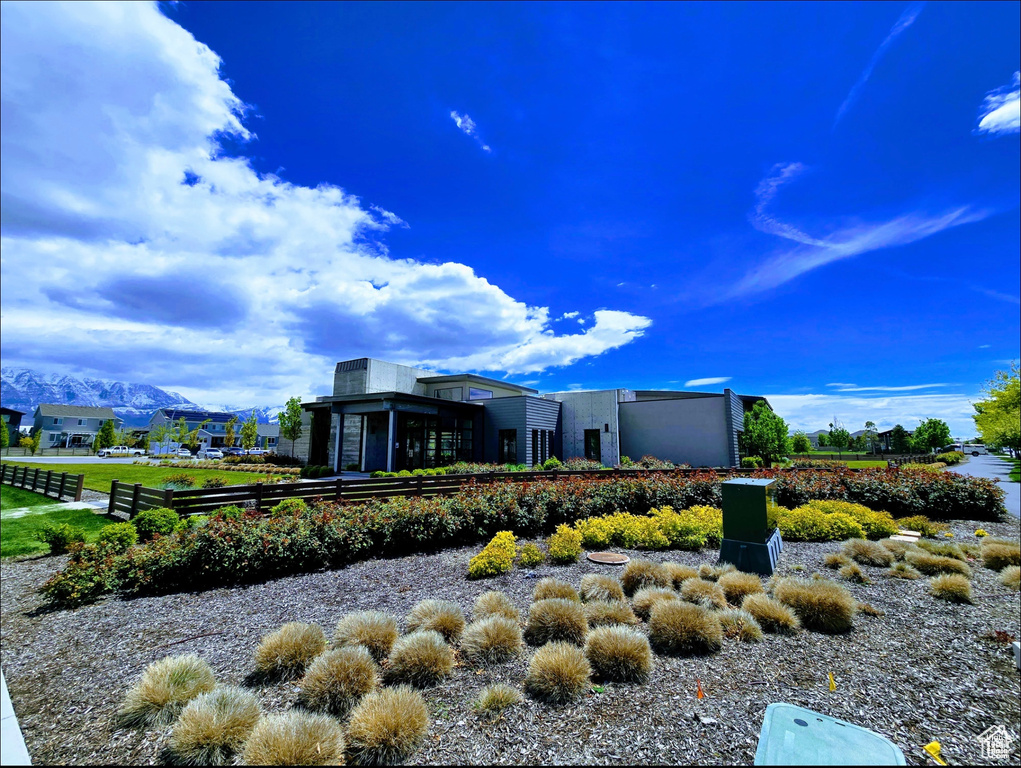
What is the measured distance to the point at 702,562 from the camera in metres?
7.22

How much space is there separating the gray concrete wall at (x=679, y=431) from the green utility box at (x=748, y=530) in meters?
17.3

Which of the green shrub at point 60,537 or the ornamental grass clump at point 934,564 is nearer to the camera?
the ornamental grass clump at point 934,564

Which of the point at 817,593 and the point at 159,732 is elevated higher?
the point at 817,593

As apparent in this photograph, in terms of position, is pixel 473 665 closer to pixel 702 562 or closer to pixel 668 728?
pixel 668 728

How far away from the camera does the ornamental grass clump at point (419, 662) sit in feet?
12.0

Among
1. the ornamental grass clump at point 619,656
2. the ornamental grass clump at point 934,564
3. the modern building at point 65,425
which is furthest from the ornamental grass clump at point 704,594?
the modern building at point 65,425

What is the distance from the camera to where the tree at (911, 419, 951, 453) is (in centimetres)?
5397

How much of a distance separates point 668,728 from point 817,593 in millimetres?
2897

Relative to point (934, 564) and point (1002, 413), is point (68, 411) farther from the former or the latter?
point (1002, 413)

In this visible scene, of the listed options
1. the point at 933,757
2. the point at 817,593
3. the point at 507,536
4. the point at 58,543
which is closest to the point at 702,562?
the point at 817,593

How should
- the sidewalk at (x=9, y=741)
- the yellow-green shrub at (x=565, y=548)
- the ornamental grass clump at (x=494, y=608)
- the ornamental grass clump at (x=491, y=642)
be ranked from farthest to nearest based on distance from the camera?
1. the yellow-green shrub at (x=565, y=548)
2. the ornamental grass clump at (x=494, y=608)
3. the ornamental grass clump at (x=491, y=642)
4. the sidewalk at (x=9, y=741)

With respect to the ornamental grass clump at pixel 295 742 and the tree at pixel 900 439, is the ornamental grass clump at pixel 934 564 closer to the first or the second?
the ornamental grass clump at pixel 295 742

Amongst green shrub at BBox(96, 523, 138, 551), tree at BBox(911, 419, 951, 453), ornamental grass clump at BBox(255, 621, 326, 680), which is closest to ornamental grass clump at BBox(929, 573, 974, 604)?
ornamental grass clump at BBox(255, 621, 326, 680)

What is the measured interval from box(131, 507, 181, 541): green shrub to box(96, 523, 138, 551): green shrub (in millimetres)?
917
